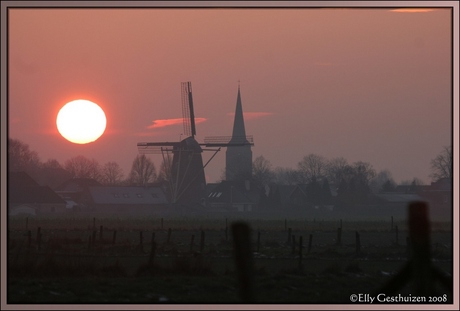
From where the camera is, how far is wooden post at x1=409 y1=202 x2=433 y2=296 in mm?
6484

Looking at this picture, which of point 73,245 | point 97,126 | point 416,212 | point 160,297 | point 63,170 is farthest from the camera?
point 63,170

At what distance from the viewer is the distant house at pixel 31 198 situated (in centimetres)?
3738

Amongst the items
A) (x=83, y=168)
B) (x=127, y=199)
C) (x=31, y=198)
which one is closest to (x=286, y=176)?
(x=127, y=199)

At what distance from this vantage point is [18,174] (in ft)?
113

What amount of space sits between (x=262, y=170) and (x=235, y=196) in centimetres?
504

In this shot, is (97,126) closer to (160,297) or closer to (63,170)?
(160,297)

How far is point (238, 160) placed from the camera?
175ft

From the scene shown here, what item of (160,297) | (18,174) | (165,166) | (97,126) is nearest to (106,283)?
(160,297)

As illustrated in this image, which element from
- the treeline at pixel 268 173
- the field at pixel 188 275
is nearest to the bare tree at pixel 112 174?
the treeline at pixel 268 173

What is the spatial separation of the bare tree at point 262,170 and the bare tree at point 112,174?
8887 millimetres

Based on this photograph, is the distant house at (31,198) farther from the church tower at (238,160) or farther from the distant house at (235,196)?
the distant house at (235,196)

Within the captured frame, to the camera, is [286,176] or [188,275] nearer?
[188,275]

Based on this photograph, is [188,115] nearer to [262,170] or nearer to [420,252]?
[262,170]

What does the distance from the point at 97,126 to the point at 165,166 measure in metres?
30.2
